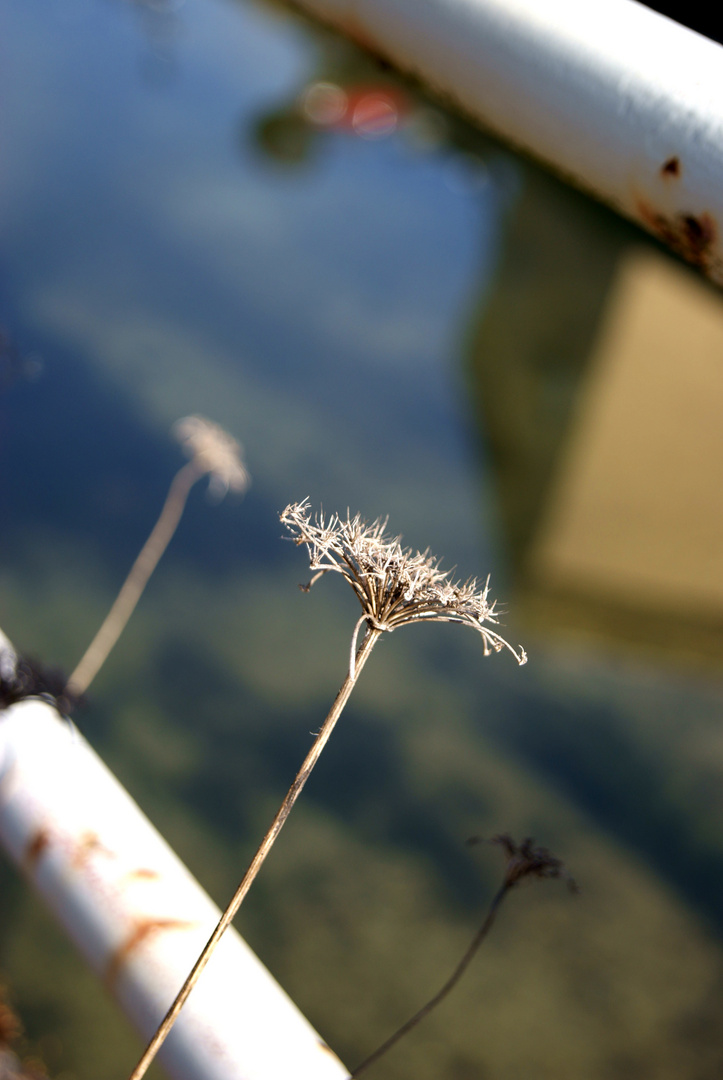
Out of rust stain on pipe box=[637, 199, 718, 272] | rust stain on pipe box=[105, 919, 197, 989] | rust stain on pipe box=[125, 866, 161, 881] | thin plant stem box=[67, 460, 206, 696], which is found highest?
thin plant stem box=[67, 460, 206, 696]

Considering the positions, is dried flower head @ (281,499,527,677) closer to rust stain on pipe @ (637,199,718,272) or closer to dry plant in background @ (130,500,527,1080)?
dry plant in background @ (130,500,527,1080)

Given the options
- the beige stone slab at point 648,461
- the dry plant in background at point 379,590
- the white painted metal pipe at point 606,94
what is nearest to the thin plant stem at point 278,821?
the dry plant in background at point 379,590

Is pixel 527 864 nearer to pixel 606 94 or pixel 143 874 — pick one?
pixel 143 874

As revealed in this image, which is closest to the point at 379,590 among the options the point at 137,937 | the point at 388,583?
the point at 388,583

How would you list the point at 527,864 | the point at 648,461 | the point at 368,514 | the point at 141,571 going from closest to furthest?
1. the point at 527,864
2. the point at 141,571
3. the point at 368,514
4. the point at 648,461

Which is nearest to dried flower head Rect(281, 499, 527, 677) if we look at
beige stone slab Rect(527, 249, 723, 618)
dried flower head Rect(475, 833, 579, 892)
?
dried flower head Rect(475, 833, 579, 892)

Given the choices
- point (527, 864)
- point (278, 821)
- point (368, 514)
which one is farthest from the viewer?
point (368, 514)

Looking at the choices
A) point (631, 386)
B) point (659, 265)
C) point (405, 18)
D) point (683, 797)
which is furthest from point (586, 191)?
point (659, 265)
